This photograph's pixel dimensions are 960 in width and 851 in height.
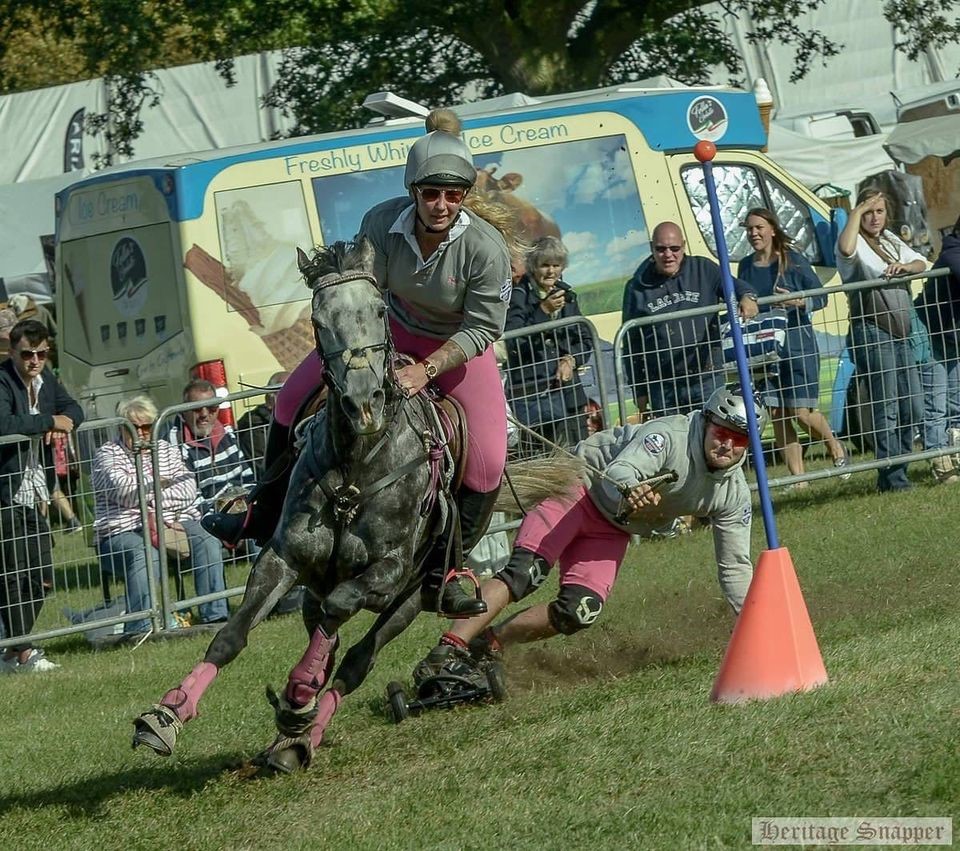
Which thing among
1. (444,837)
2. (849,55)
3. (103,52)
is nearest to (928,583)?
(444,837)

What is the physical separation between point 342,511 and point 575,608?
81.6 inches

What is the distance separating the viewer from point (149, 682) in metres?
9.92

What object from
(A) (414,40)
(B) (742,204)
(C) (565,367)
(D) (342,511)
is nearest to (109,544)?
→ (C) (565,367)

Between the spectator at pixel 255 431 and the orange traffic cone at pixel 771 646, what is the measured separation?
5.11 metres

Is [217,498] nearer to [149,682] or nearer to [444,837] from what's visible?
[149,682]

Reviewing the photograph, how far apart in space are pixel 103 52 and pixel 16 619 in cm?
1283

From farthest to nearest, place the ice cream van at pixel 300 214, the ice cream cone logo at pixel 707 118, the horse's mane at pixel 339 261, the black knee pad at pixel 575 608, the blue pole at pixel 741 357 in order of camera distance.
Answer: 1. the ice cream cone logo at pixel 707 118
2. the ice cream van at pixel 300 214
3. the black knee pad at pixel 575 608
4. the blue pole at pixel 741 357
5. the horse's mane at pixel 339 261

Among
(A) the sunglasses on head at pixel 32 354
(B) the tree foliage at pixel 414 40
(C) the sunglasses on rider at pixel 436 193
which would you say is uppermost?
(B) the tree foliage at pixel 414 40

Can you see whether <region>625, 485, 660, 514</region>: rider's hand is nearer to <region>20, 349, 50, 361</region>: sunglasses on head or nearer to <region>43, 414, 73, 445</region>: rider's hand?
<region>43, 414, 73, 445</region>: rider's hand

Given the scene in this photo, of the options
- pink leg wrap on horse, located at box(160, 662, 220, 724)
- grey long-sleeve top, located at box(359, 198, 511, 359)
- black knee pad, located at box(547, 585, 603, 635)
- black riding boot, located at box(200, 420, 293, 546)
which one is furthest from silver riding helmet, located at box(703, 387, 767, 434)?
pink leg wrap on horse, located at box(160, 662, 220, 724)

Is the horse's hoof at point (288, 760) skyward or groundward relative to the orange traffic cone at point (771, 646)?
groundward

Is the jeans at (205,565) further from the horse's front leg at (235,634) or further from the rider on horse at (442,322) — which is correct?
the horse's front leg at (235,634)

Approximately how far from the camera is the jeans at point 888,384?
12602mm

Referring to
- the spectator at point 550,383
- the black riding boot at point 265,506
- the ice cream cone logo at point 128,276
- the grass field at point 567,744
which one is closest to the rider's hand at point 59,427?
the grass field at point 567,744
